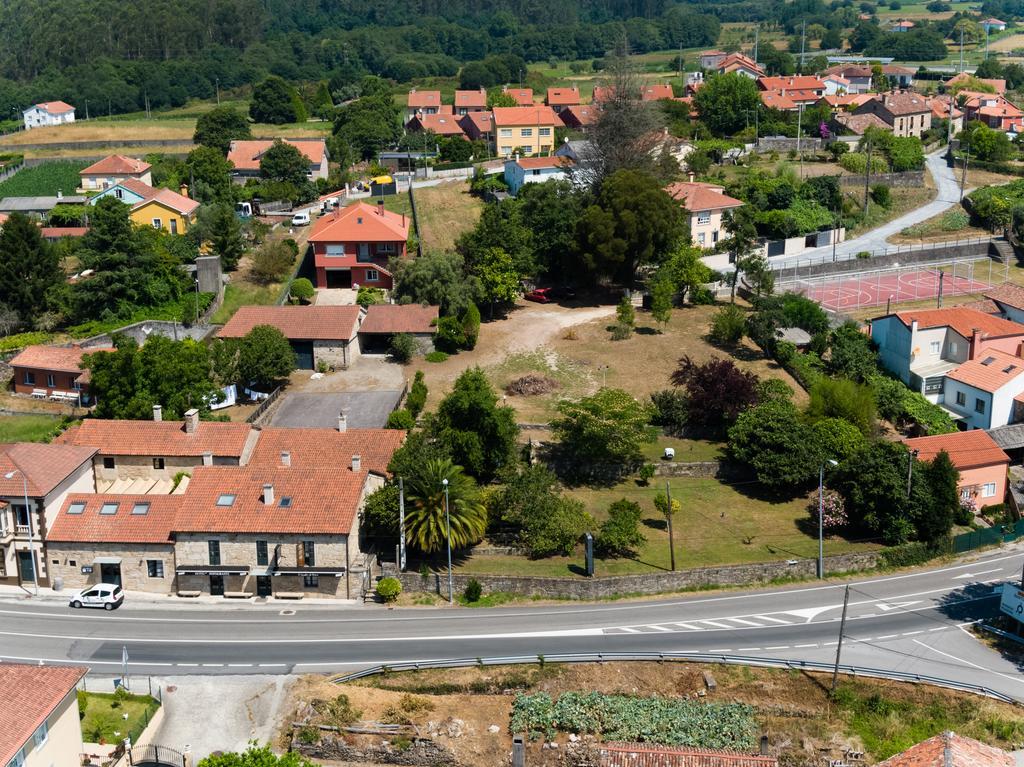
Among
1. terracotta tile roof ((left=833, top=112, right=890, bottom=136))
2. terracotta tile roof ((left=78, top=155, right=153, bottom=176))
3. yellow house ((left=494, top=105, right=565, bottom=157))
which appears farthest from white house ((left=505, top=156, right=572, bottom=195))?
terracotta tile roof ((left=78, top=155, right=153, bottom=176))

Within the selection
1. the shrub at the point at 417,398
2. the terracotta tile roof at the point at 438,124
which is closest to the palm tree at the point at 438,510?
the shrub at the point at 417,398

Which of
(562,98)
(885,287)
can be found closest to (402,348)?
(885,287)

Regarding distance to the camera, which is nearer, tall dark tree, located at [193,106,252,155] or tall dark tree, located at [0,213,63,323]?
tall dark tree, located at [0,213,63,323]

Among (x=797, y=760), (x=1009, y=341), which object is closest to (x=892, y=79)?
(x=1009, y=341)

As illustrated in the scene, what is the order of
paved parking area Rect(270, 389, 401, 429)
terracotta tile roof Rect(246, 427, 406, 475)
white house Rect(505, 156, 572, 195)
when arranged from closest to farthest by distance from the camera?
1. terracotta tile roof Rect(246, 427, 406, 475)
2. paved parking area Rect(270, 389, 401, 429)
3. white house Rect(505, 156, 572, 195)

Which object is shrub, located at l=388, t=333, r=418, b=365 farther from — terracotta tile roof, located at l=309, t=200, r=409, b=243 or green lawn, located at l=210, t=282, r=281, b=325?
green lawn, located at l=210, t=282, r=281, b=325

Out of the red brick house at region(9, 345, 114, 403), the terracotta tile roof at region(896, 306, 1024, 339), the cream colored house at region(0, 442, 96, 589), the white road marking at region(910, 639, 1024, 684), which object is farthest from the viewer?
the terracotta tile roof at region(896, 306, 1024, 339)

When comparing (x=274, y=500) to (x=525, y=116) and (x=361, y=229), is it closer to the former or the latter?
(x=361, y=229)
